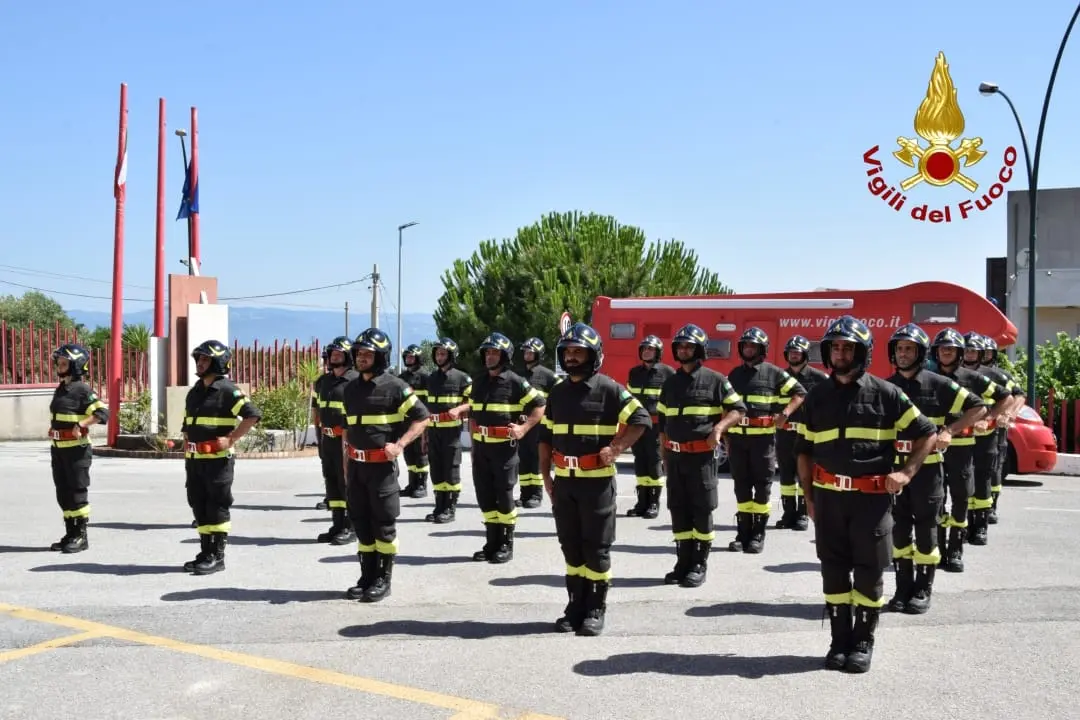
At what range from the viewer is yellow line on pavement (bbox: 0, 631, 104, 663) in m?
6.28

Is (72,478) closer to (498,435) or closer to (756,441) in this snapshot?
(498,435)

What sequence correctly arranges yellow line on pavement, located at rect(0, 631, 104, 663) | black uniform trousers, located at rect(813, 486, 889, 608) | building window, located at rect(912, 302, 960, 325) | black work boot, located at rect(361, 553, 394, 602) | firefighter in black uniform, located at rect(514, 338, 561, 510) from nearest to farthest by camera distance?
black uniform trousers, located at rect(813, 486, 889, 608), yellow line on pavement, located at rect(0, 631, 104, 663), black work boot, located at rect(361, 553, 394, 602), firefighter in black uniform, located at rect(514, 338, 561, 510), building window, located at rect(912, 302, 960, 325)

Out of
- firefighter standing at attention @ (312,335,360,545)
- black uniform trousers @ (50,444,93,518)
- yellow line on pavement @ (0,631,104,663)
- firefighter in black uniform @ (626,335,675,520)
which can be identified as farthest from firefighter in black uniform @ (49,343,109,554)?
firefighter in black uniform @ (626,335,675,520)

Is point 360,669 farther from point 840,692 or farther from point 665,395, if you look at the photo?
point 665,395

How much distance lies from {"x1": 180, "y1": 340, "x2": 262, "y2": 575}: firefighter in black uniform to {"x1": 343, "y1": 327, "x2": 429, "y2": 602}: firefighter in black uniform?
127 cm

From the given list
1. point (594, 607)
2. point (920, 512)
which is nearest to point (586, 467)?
point (594, 607)

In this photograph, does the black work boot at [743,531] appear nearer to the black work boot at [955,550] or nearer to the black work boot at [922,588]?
the black work boot at [955,550]

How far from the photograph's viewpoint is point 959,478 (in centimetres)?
887

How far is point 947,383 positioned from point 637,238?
3190 centimetres

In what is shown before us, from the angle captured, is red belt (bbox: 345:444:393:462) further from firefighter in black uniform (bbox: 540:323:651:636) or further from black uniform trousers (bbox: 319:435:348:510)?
black uniform trousers (bbox: 319:435:348:510)

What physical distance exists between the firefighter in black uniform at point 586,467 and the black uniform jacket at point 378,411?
4.79 feet

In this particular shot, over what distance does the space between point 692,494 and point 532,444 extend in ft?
14.8

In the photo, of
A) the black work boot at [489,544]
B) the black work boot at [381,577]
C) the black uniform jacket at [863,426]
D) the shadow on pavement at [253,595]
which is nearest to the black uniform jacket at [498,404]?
the black work boot at [489,544]

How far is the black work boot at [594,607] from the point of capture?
677cm
